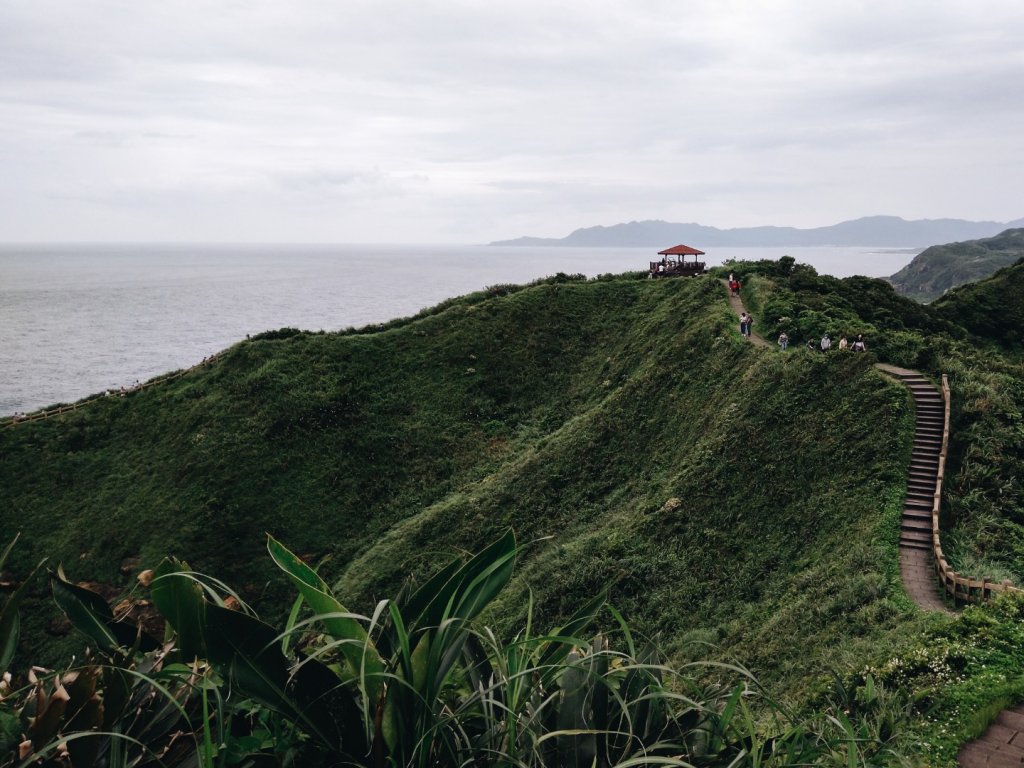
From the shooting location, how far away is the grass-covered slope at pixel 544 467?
1602 centimetres

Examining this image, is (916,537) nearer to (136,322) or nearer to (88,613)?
(88,613)

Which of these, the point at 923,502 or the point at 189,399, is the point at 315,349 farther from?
the point at 923,502

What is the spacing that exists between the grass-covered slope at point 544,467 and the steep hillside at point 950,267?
12135cm

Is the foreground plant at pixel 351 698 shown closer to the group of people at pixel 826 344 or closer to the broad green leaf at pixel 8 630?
the broad green leaf at pixel 8 630

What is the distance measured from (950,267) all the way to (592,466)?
549 ft

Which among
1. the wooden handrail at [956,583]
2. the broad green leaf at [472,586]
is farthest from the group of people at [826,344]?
the broad green leaf at [472,586]

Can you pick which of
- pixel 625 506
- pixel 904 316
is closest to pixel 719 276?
pixel 904 316

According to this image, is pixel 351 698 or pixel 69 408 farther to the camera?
pixel 69 408

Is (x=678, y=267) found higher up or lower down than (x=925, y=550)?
higher up

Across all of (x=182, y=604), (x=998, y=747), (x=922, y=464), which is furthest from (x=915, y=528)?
(x=182, y=604)

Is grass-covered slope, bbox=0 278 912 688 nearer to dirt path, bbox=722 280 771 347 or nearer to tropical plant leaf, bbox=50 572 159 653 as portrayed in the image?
dirt path, bbox=722 280 771 347

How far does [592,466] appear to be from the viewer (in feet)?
81.9

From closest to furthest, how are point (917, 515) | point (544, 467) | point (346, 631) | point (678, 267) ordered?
point (346, 631), point (917, 515), point (544, 467), point (678, 267)

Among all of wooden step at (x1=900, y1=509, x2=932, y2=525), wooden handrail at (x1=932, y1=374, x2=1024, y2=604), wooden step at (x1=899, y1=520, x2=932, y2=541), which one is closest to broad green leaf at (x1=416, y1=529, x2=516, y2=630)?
wooden handrail at (x1=932, y1=374, x2=1024, y2=604)
